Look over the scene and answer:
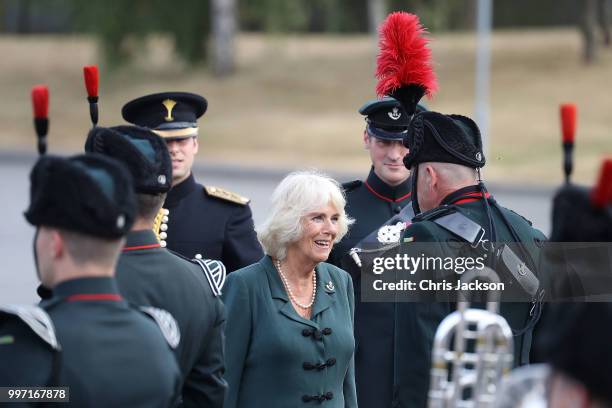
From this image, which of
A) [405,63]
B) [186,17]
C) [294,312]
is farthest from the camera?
[186,17]

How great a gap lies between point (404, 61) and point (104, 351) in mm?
2515

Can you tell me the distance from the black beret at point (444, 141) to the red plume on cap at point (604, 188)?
1769 millimetres

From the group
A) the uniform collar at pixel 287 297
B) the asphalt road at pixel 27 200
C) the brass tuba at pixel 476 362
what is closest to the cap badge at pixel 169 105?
the uniform collar at pixel 287 297

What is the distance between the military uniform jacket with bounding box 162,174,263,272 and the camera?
5719mm

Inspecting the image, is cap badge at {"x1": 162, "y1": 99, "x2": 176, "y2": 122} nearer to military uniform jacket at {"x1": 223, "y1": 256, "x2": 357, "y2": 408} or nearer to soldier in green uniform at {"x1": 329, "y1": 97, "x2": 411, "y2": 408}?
soldier in green uniform at {"x1": 329, "y1": 97, "x2": 411, "y2": 408}

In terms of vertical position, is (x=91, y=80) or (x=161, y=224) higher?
(x=91, y=80)

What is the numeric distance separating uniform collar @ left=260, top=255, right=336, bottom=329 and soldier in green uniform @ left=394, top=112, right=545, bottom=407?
350mm

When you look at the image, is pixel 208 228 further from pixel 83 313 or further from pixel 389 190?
pixel 83 313

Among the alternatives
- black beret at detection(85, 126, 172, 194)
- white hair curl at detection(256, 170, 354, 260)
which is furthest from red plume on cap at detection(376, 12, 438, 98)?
black beret at detection(85, 126, 172, 194)

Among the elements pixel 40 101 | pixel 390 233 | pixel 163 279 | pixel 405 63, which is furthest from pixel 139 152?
pixel 390 233

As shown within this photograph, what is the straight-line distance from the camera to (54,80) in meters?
32.9

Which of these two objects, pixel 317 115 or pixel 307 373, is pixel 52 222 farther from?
pixel 317 115

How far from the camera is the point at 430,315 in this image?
173 inches

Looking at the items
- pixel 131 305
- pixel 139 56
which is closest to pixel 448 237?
pixel 131 305
